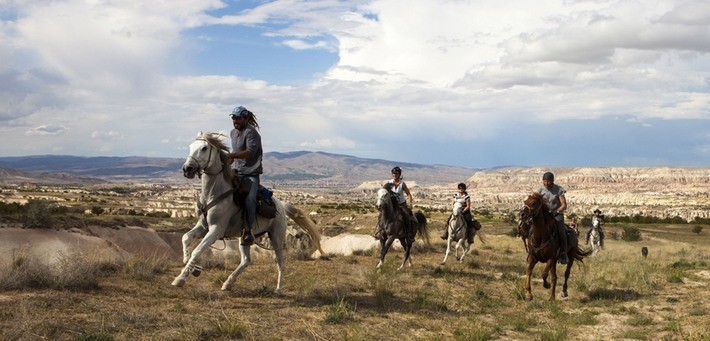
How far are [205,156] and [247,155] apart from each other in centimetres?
88

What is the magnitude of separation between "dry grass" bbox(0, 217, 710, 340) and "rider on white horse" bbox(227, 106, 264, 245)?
5.13 ft

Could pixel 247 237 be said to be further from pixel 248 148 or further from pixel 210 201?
pixel 248 148

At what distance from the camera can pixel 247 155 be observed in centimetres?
930

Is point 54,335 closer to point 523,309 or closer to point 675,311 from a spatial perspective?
point 523,309

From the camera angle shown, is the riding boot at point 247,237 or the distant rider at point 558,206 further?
the distant rider at point 558,206

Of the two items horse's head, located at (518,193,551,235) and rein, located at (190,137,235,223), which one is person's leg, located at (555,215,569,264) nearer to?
horse's head, located at (518,193,551,235)

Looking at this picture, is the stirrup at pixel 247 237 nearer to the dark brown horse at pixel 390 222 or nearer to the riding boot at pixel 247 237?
the riding boot at pixel 247 237

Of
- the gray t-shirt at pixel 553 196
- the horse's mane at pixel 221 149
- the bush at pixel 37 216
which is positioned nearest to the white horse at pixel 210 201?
the horse's mane at pixel 221 149

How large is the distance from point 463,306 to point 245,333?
5.17m

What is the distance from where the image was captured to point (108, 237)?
2253 centimetres

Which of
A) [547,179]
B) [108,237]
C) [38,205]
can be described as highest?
[547,179]

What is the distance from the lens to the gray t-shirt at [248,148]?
30.8ft

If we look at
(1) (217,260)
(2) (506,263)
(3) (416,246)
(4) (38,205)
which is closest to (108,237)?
(4) (38,205)

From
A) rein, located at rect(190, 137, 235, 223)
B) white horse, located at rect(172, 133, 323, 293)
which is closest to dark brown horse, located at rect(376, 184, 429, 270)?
white horse, located at rect(172, 133, 323, 293)
